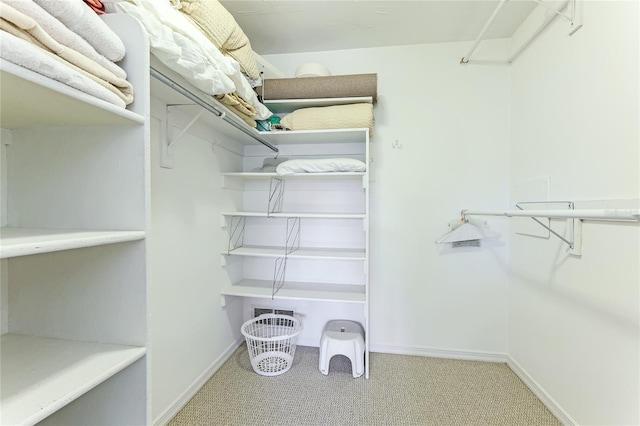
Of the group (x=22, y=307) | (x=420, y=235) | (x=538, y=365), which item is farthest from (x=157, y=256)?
(x=538, y=365)

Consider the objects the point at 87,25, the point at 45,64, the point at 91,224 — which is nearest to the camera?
the point at 45,64

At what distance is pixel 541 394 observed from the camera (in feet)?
5.44

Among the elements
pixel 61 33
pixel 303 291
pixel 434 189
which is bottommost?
pixel 303 291

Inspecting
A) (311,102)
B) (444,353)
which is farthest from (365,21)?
(444,353)

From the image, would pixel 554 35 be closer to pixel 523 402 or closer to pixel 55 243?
pixel 523 402

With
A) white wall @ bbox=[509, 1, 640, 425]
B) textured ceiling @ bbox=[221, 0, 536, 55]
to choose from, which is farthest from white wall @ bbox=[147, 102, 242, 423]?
white wall @ bbox=[509, 1, 640, 425]

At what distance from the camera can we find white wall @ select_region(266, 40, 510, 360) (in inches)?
81.9

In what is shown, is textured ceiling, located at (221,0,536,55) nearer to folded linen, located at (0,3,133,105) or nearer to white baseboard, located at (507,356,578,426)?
folded linen, located at (0,3,133,105)

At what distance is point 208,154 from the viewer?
73.0 inches

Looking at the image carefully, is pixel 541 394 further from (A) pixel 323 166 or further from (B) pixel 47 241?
(B) pixel 47 241

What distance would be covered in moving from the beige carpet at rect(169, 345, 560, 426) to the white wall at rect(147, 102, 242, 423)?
19 centimetres

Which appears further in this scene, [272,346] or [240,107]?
[272,346]

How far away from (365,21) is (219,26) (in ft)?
3.55

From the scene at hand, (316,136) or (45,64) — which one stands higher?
(316,136)
